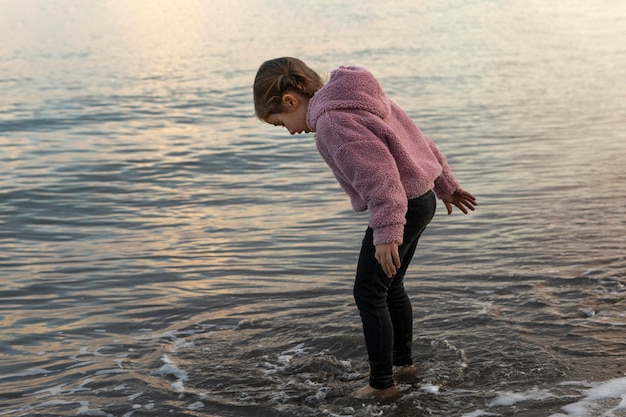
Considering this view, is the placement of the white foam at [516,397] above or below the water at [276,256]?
above

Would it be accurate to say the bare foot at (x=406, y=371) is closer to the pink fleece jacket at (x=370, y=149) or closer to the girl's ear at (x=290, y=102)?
the pink fleece jacket at (x=370, y=149)

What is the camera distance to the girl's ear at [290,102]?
154 inches

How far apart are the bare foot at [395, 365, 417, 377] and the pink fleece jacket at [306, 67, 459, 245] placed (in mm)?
933

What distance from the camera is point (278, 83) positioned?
3.89m

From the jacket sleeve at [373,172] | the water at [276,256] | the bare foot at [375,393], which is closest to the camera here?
the jacket sleeve at [373,172]

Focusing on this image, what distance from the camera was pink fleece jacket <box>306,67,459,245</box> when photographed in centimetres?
366

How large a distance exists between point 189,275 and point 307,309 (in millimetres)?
1219

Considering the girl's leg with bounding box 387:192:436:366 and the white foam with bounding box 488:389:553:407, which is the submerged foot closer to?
the girl's leg with bounding box 387:192:436:366

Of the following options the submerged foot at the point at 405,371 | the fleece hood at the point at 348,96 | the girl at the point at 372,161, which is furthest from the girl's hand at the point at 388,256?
the submerged foot at the point at 405,371

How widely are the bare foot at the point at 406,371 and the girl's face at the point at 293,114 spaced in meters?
1.25

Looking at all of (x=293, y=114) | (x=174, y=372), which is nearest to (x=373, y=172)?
(x=293, y=114)

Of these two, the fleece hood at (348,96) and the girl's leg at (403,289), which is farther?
the girl's leg at (403,289)

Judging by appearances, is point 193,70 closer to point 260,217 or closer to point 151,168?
point 151,168

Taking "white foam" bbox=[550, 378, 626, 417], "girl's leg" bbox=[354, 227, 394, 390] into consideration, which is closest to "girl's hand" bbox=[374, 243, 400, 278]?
"girl's leg" bbox=[354, 227, 394, 390]
